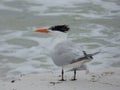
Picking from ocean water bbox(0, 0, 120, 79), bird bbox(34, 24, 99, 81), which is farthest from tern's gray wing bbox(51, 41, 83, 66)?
ocean water bbox(0, 0, 120, 79)

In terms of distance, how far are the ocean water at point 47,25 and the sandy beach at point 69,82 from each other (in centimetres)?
140

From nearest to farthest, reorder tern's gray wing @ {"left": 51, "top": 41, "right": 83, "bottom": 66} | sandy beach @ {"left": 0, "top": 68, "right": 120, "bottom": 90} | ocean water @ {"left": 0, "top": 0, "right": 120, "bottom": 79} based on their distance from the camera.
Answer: sandy beach @ {"left": 0, "top": 68, "right": 120, "bottom": 90} < tern's gray wing @ {"left": 51, "top": 41, "right": 83, "bottom": 66} < ocean water @ {"left": 0, "top": 0, "right": 120, "bottom": 79}

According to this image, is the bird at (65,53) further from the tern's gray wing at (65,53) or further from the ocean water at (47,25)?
the ocean water at (47,25)

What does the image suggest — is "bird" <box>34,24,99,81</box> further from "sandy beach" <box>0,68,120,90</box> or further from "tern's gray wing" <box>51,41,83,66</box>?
"sandy beach" <box>0,68,120,90</box>

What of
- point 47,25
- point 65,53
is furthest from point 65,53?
point 47,25

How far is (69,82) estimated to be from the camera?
6.80 m

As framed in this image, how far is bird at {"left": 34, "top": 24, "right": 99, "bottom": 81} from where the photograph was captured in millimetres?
6445

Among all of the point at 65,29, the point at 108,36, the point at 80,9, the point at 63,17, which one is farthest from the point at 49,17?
the point at 65,29

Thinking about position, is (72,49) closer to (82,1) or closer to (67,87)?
(67,87)

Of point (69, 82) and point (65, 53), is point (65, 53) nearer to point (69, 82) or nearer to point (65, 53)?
point (65, 53)

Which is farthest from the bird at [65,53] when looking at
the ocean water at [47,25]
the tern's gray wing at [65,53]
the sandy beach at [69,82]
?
the ocean water at [47,25]

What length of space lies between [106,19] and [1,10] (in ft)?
10.3

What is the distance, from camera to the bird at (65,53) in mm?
6445

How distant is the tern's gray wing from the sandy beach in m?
0.34
